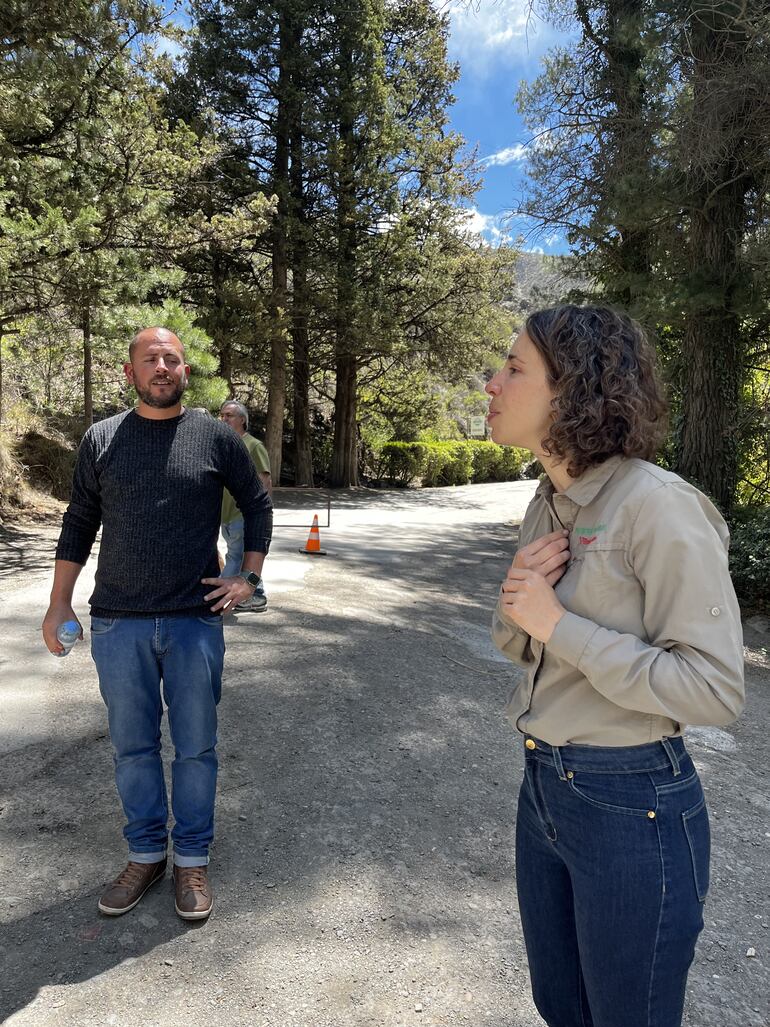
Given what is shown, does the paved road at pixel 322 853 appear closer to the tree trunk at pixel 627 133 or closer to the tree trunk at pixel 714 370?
the tree trunk at pixel 714 370

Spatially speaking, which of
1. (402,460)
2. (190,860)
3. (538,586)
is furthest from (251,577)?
(402,460)

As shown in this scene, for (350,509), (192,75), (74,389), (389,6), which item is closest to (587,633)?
(350,509)

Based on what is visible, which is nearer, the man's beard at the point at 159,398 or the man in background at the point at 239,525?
the man's beard at the point at 159,398

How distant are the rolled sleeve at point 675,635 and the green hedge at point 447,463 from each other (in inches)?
949

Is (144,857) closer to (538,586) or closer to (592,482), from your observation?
(538,586)

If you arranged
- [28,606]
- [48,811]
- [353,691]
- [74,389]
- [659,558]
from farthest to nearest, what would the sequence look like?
[74,389] < [28,606] < [353,691] < [48,811] < [659,558]

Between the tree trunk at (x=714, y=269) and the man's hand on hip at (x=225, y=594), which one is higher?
the tree trunk at (x=714, y=269)

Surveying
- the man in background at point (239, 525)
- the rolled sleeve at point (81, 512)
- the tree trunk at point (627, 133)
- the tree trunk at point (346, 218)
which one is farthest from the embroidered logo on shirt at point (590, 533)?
the tree trunk at point (346, 218)

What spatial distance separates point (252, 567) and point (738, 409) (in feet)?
28.1

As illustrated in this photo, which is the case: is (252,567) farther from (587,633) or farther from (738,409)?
(738,409)

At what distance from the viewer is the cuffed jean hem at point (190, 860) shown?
8.55 feet

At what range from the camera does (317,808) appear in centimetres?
334

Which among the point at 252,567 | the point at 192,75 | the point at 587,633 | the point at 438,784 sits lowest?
the point at 438,784

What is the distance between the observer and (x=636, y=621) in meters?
1.27
